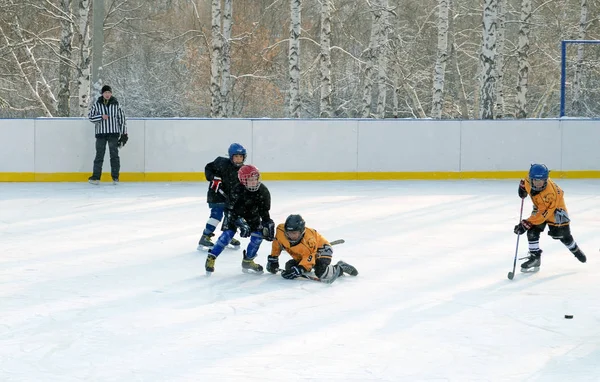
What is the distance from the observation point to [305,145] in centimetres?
1672

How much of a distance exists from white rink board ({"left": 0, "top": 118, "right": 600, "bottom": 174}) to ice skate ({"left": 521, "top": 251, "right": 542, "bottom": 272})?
8328mm

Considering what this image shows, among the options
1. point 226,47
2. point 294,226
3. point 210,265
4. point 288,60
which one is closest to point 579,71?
point 226,47

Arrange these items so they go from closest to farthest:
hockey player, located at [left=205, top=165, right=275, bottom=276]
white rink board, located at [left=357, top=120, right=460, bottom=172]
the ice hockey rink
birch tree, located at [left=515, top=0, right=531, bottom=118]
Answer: the ice hockey rink, hockey player, located at [left=205, top=165, right=275, bottom=276], white rink board, located at [left=357, top=120, right=460, bottom=172], birch tree, located at [left=515, top=0, right=531, bottom=118]

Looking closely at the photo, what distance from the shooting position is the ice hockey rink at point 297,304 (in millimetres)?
5508

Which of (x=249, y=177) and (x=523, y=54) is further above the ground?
(x=523, y=54)

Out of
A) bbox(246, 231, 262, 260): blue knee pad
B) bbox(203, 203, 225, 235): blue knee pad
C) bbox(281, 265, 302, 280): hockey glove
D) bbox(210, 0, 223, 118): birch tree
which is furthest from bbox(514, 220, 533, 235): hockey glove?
bbox(210, 0, 223, 118): birch tree

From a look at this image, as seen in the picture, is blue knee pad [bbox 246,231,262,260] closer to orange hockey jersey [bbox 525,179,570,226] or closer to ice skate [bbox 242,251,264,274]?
ice skate [bbox 242,251,264,274]

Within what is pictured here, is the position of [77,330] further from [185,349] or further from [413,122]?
[413,122]

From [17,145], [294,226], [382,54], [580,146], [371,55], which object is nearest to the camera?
[294,226]

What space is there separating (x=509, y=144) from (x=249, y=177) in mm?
10168

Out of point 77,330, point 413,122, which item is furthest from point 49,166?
point 77,330

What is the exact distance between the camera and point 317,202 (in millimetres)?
13586

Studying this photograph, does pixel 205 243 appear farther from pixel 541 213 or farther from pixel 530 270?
pixel 541 213

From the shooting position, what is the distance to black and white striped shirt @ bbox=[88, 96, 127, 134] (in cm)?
1570
